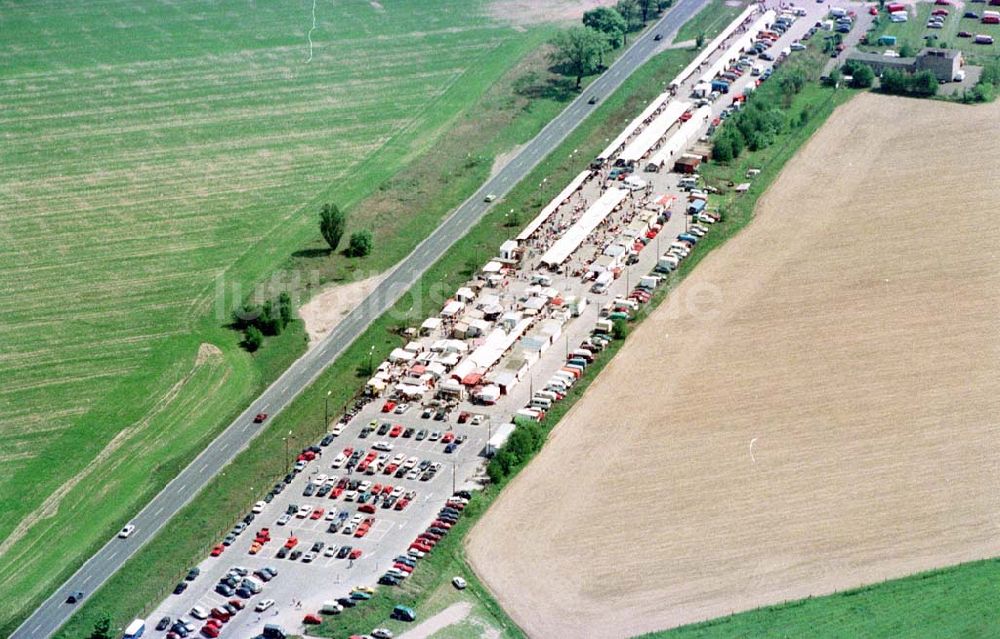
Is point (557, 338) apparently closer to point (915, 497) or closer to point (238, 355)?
point (238, 355)

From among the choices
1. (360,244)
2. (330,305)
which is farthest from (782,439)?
(360,244)

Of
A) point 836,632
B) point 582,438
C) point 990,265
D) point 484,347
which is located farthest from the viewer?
point 990,265

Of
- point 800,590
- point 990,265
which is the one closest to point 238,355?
point 800,590

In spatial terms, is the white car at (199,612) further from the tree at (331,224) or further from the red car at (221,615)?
the tree at (331,224)

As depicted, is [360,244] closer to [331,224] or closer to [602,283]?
[331,224]

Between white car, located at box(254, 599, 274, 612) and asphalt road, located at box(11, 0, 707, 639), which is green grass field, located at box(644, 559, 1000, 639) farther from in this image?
asphalt road, located at box(11, 0, 707, 639)

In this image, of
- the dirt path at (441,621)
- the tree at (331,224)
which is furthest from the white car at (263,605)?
the tree at (331,224)

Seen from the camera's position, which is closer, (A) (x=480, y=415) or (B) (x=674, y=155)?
(A) (x=480, y=415)
